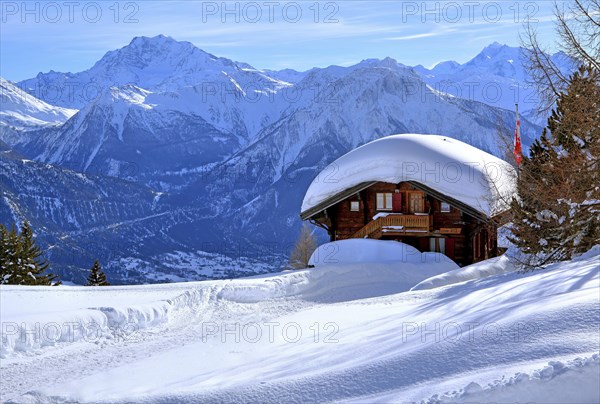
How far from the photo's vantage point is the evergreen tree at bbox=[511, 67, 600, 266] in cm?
1728

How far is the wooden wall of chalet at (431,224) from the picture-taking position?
34.0m

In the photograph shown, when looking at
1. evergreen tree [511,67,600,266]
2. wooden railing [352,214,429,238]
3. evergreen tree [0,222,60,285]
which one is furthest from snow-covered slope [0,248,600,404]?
evergreen tree [0,222,60,285]

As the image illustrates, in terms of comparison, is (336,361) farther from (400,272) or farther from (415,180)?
(415,180)

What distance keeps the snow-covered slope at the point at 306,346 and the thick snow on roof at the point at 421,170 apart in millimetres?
13244

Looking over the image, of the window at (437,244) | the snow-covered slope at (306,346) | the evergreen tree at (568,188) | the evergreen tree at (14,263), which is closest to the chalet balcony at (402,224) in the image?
the window at (437,244)

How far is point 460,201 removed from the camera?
106 ft

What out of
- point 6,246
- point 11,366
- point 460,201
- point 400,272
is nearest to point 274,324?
point 11,366

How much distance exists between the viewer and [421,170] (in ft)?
110

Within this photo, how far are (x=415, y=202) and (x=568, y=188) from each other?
17251 mm

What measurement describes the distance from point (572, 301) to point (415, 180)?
2387 cm

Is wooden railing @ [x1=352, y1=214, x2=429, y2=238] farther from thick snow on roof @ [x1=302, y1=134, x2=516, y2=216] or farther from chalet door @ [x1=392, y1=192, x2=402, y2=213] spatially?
thick snow on roof @ [x1=302, y1=134, x2=516, y2=216]

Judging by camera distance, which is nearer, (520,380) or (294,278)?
(520,380)

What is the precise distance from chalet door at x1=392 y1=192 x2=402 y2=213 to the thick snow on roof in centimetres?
168

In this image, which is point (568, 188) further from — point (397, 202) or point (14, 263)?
point (14, 263)
